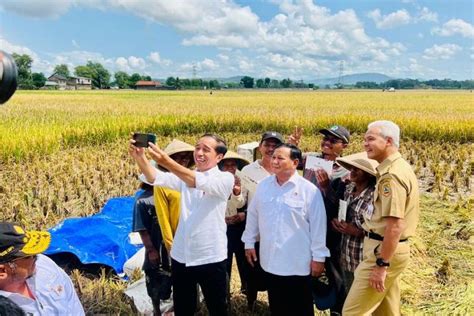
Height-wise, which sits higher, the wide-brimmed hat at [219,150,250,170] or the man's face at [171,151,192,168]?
the man's face at [171,151,192,168]

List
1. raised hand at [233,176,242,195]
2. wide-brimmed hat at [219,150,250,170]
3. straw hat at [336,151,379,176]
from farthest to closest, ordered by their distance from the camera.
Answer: wide-brimmed hat at [219,150,250,170] → raised hand at [233,176,242,195] → straw hat at [336,151,379,176]

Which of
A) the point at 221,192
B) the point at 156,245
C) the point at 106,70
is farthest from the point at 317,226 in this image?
the point at 106,70

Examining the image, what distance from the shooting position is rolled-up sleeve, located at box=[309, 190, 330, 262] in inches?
94.7

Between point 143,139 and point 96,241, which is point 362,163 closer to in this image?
point 143,139

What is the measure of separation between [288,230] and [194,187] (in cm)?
65

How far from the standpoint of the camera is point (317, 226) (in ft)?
7.91

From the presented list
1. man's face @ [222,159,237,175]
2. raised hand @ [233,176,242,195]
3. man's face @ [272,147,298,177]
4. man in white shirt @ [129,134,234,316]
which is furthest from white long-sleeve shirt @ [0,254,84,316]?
man's face @ [222,159,237,175]

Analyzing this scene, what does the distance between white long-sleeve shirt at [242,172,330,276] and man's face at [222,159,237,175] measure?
2.77 feet

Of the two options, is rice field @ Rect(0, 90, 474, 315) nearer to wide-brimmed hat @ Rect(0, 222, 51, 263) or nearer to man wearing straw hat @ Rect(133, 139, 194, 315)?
man wearing straw hat @ Rect(133, 139, 194, 315)

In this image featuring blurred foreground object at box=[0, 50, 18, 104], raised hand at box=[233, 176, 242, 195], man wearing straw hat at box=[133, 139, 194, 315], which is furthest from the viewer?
raised hand at box=[233, 176, 242, 195]

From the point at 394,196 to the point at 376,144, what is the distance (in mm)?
340

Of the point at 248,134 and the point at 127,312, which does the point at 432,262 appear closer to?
the point at 127,312

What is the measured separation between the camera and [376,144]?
89.4 inches

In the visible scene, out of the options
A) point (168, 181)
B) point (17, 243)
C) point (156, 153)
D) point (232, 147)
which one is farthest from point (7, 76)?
point (232, 147)
